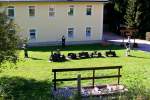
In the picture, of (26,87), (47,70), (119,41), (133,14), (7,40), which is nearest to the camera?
(7,40)

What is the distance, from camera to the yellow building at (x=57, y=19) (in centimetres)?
4025

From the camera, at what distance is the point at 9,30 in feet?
62.0

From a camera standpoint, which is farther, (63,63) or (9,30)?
(63,63)

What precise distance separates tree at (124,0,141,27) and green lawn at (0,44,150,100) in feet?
22.4

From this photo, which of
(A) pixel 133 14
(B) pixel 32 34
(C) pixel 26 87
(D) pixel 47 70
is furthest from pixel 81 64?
(A) pixel 133 14

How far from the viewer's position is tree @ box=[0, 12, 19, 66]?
18.6 meters

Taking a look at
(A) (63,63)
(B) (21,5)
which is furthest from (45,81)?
(B) (21,5)

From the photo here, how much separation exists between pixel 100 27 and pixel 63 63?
13744 mm

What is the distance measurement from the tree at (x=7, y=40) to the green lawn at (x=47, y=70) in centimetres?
176

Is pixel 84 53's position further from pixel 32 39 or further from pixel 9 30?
pixel 9 30

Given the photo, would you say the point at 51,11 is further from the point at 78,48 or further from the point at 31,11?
the point at 78,48

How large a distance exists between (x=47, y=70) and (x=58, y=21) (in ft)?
46.4

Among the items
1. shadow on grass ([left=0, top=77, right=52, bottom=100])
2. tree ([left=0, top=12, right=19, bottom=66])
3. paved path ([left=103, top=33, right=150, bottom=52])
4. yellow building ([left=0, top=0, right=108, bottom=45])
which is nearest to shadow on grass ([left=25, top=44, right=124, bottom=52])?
yellow building ([left=0, top=0, right=108, bottom=45])

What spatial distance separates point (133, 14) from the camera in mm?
45406
